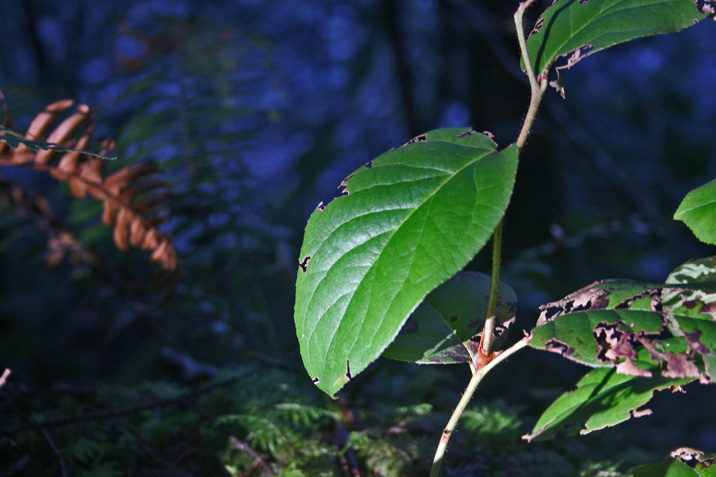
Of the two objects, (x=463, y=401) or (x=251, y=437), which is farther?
(x=251, y=437)

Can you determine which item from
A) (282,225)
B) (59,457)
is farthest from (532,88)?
(282,225)

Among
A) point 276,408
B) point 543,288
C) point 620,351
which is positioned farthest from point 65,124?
point 543,288

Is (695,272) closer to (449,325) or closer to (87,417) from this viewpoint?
(449,325)

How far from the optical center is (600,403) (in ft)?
1.33

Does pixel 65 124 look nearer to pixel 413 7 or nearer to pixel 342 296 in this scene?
pixel 342 296

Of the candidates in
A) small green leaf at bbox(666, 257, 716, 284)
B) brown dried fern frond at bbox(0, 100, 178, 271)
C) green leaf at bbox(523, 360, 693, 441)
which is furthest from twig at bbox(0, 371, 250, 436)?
small green leaf at bbox(666, 257, 716, 284)

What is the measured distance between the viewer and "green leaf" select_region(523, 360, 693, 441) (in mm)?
388

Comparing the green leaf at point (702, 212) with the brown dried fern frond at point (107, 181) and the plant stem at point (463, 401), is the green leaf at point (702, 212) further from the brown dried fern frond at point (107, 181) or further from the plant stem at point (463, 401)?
the brown dried fern frond at point (107, 181)

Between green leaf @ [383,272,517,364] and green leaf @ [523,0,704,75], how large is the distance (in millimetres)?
210

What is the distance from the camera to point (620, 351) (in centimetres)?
34

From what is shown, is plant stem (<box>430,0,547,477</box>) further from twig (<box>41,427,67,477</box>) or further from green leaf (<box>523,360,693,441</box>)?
twig (<box>41,427,67,477</box>)

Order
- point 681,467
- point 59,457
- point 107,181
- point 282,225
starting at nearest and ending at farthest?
point 681,467, point 59,457, point 107,181, point 282,225

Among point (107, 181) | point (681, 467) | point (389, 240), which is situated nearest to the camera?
point (389, 240)

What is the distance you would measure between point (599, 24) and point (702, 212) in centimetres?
18
